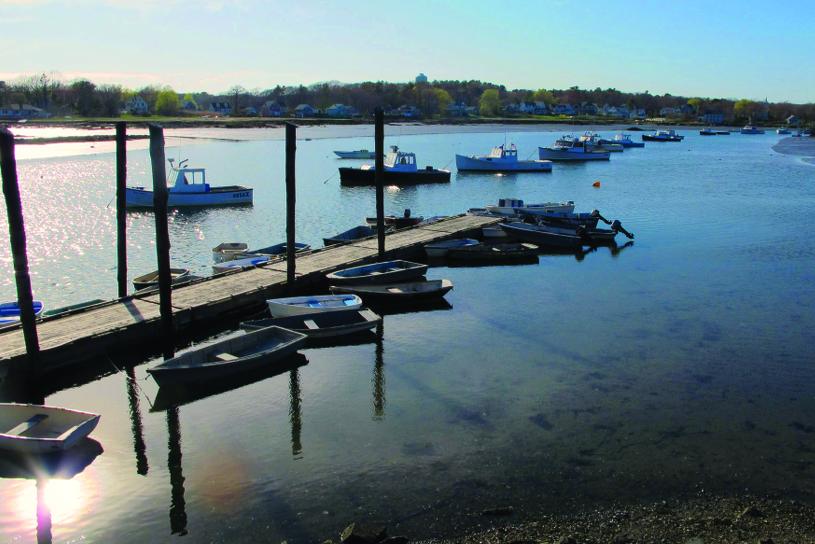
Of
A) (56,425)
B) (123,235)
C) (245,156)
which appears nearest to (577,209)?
(123,235)

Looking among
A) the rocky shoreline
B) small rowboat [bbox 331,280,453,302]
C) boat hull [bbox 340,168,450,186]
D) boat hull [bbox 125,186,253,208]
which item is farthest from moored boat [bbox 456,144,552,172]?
the rocky shoreline

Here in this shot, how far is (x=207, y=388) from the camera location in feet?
56.8

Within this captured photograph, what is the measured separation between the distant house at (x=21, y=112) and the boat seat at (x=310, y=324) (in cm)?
16122

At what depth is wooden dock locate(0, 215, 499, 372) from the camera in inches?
691

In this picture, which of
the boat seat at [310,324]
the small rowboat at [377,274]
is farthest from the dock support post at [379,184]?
the boat seat at [310,324]

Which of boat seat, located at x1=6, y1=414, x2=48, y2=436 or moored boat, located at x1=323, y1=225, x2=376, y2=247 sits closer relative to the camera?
boat seat, located at x1=6, y1=414, x2=48, y2=436

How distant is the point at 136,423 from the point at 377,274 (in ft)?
37.8

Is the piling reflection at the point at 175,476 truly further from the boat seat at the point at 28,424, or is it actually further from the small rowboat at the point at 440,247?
the small rowboat at the point at 440,247

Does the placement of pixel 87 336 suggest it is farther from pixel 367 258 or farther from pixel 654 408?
pixel 654 408

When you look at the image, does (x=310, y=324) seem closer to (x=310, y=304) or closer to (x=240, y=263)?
(x=310, y=304)

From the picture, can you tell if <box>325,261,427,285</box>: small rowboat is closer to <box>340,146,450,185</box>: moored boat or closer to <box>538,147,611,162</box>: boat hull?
<box>340,146,450,185</box>: moored boat

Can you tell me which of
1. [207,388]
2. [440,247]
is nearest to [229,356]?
[207,388]

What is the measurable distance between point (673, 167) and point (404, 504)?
8594 centimetres

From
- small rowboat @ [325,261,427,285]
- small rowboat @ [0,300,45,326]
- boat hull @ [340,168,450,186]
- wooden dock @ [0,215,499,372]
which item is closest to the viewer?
wooden dock @ [0,215,499,372]
